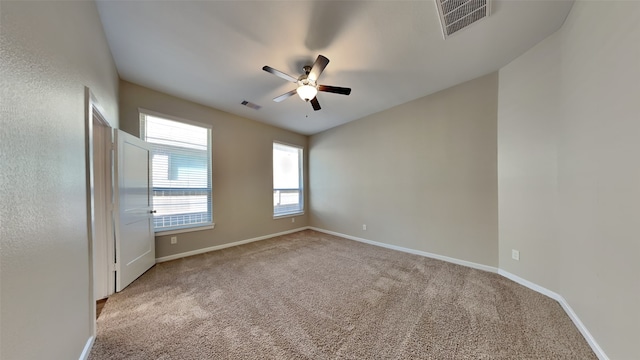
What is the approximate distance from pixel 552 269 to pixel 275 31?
12.3 ft

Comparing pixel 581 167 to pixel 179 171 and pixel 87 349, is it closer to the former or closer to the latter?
pixel 87 349


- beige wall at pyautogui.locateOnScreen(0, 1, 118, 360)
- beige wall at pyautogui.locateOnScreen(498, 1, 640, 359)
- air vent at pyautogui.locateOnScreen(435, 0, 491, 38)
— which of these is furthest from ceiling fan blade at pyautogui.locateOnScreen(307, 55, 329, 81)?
beige wall at pyautogui.locateOnScreen(498, 1, 640, 359)

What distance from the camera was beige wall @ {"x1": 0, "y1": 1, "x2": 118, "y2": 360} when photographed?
0.77 meters

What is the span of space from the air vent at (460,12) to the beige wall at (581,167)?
2.39ft

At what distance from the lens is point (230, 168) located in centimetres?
394

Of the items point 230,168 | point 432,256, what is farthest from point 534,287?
point 230,168

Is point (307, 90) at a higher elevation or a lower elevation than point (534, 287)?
higher

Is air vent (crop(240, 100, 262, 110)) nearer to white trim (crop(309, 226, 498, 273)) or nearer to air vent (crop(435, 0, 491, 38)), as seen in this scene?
air vent (crop(435, 0, 491, 38))

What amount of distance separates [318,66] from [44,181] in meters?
2.10

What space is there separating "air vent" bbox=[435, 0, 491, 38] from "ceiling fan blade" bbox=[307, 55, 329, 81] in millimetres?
1013

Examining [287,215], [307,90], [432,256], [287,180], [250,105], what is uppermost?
[250,105]

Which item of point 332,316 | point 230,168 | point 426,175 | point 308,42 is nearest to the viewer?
point 332,316

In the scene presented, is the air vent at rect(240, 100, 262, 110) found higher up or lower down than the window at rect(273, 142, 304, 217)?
higher up

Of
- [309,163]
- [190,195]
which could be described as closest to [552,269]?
[309,163]
